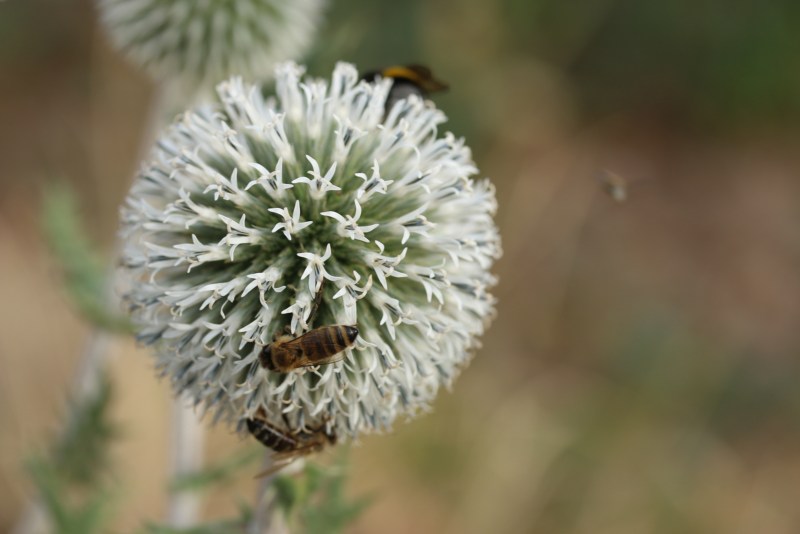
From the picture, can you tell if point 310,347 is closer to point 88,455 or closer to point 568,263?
point 88,455

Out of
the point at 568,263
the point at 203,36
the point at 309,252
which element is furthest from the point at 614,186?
the point at 568,263

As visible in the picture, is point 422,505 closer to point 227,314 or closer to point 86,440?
point 86,440

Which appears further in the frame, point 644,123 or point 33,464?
point 644,123

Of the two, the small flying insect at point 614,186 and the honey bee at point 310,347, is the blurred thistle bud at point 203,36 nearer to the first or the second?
the small flying insect at point 614,186

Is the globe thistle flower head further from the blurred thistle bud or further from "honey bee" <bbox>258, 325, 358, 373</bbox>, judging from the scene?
the blurred thistle bud

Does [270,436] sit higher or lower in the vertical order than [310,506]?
higher

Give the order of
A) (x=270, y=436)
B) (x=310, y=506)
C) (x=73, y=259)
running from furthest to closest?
1. (x=73, y=259)
2. (x=310, y=506)
3. (x=270, y=436)

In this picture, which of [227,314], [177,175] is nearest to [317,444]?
[227,314]
